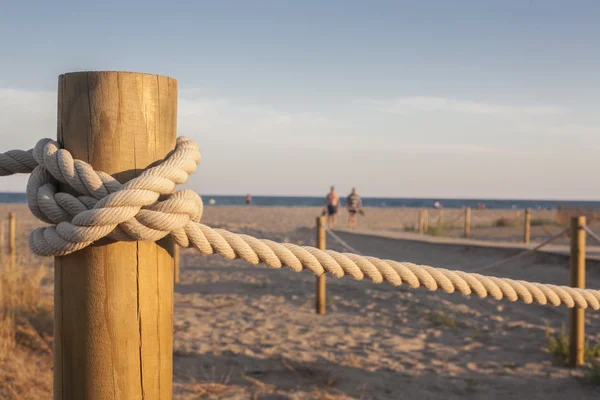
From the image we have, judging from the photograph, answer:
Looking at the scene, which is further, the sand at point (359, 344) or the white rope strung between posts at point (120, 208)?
the sand at point (359, 344)

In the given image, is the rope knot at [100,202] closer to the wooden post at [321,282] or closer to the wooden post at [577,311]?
the wooden post at [577,311]

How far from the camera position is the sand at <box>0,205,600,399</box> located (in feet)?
12.2

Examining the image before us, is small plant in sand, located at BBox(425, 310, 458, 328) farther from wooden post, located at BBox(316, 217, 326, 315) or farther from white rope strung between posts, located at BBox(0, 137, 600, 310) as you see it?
white rope strung between posts, located at BBox(0, 137, 600, 310)

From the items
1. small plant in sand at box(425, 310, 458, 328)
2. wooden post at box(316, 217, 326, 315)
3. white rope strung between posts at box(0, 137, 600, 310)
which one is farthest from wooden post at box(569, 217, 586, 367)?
white rope strung between posts at box(0, 137, 600, 310)

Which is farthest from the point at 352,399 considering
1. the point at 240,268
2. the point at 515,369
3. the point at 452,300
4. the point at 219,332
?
the point at 240,268

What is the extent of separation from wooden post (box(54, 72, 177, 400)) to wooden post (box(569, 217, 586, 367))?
3.83 meters

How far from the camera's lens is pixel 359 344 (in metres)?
4.71

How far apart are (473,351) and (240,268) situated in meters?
5.14

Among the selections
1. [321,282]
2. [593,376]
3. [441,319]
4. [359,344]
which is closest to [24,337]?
[359,344]

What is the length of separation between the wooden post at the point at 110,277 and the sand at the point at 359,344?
235 centimetres

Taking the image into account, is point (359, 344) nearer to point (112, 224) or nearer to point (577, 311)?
point (577, 311)

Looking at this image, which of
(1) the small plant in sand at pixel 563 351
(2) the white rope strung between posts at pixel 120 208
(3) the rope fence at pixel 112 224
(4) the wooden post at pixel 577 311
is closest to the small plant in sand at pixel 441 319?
(1) the small plant in sand at pixel 563 351

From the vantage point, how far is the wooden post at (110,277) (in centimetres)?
126

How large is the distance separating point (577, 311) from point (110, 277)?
3992 mm
